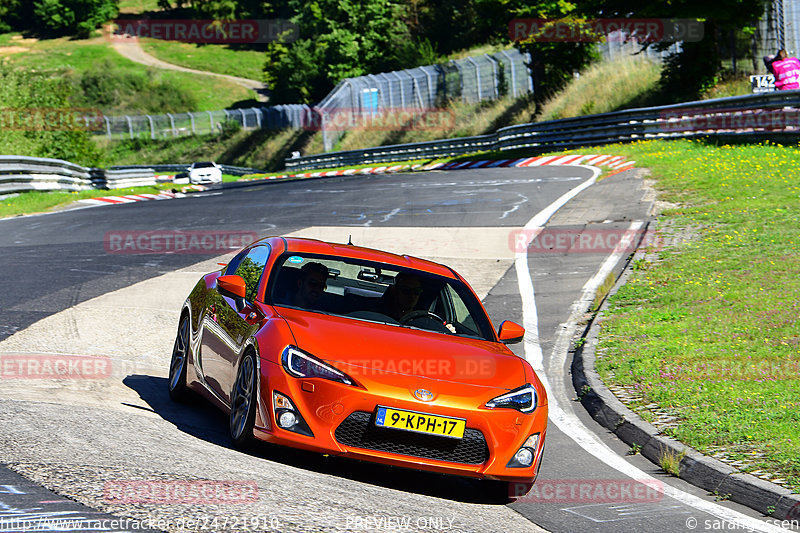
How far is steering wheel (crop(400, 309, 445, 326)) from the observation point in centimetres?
753

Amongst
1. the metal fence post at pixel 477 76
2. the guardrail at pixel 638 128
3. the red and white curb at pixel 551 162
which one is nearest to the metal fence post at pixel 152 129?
the metal fence post at pixel 477 76

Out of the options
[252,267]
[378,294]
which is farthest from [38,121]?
[378,294]

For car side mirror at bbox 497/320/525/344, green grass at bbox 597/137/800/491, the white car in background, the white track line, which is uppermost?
car side mirror at bbox 497/320/525/344

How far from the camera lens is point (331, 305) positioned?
7.52m

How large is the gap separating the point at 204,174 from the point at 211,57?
77045 mm

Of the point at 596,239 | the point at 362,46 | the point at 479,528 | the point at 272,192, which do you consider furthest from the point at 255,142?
the point at 479,528

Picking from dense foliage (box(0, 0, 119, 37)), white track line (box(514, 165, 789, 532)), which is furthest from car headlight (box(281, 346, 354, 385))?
dense foliage (box(0, 0, 119, 37))

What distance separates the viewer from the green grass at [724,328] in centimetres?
778

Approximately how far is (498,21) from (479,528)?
139 feet

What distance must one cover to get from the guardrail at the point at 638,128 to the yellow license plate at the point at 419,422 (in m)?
21.0

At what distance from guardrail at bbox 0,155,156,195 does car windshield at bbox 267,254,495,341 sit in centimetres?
2278

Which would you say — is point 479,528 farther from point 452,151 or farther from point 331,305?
point 452,151

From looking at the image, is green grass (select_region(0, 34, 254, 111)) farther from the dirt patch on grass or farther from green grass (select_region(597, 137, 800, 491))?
green grass (select_region(597, 137, 800, 491))

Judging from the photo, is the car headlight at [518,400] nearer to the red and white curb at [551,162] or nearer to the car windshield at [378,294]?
the car windshield at [378,294]
